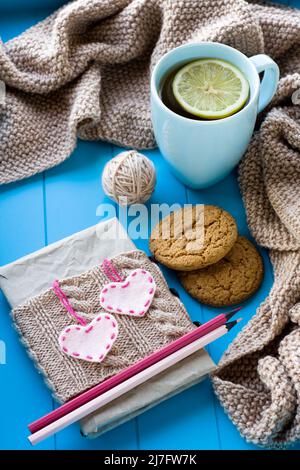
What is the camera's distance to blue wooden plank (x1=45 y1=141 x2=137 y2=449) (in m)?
1.11

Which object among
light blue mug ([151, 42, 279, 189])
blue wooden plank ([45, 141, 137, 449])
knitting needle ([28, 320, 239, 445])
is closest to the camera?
knitting needle ([28, 320, 239, 445])

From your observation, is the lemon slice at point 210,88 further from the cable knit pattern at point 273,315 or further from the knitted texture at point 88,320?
the knitted texture at point 88,320

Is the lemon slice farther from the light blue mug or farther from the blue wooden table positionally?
the blue wooden table

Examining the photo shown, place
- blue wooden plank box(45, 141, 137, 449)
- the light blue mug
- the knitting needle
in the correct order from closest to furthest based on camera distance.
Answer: the knitting needle < the light blue mug < blue wooden plank box(45, 141, 137, 449)

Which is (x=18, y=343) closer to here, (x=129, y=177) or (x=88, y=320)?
(x=88, y=320)

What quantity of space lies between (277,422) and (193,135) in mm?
404

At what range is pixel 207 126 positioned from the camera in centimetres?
99

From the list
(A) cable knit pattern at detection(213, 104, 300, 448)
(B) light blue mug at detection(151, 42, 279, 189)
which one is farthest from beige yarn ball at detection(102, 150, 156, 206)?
(A) cable knit pattern at detection(213, 104, 300, 448)

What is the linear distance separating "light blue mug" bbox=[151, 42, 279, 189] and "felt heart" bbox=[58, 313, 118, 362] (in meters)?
0.26

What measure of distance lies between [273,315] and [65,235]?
337mm

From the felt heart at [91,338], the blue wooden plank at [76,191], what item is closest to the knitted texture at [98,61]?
the blue wooden plank at [76,191]

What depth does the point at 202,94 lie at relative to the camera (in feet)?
3.40
